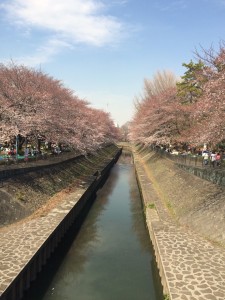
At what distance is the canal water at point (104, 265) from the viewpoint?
13945 millimetres

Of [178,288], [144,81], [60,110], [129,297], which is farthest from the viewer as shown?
[144,81]

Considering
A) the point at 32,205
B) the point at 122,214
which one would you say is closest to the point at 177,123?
the point at 122,214

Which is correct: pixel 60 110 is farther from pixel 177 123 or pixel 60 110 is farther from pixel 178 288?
pixel 178 288

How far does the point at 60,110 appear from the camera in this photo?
35.8 meters

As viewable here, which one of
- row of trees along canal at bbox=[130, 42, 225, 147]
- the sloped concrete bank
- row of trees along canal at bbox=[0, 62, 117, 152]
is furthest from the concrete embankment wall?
row of trees along canal at bbox=[0, 62, 117, 152]

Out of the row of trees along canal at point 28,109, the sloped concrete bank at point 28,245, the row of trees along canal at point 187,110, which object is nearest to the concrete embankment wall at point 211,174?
the row of trees along canal at point 187,110

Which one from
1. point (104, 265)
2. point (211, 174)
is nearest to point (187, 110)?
point (211, 174)

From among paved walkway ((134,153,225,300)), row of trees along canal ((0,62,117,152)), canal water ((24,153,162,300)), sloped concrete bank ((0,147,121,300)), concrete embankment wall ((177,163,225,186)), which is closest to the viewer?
paved walkway ((134,153,225,300))

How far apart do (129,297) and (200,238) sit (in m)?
5.22

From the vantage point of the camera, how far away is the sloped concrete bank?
11969mm

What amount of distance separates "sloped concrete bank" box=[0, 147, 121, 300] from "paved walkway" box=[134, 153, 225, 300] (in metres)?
5.67

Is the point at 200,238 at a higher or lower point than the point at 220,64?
lower

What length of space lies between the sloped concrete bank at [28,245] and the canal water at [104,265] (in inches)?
30.0

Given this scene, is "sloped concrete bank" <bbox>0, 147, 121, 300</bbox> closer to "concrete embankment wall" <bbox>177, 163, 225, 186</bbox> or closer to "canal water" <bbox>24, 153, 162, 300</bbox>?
"canal water" <bbox>24, 153, 162, 300</bbox>
